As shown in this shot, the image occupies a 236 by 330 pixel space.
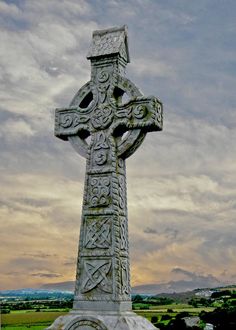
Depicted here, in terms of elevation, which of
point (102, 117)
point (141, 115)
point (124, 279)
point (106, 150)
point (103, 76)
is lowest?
point (124, 279)

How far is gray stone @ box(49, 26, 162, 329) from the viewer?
11.8 meters

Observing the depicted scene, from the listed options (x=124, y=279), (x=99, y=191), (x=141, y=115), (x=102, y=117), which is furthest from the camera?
(x=102, y=117)

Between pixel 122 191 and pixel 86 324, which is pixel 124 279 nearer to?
pixel 86 324

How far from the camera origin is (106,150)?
12.6 metres

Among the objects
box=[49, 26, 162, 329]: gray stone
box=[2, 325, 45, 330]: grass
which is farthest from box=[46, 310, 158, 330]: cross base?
box=[2, 325, 45, 330]: grass

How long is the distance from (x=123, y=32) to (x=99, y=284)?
4957 mm

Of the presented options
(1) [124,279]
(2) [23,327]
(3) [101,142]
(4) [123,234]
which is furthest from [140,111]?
(2) [23,327]

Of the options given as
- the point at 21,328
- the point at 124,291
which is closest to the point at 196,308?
the point at 21,328

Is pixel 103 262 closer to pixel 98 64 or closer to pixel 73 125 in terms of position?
pixel 73 125

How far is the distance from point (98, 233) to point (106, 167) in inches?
49.0

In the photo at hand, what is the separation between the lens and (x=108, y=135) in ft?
41.8

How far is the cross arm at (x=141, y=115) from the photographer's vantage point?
12492 millimetres

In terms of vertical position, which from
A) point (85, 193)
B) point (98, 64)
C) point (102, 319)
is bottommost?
point (102, 319)

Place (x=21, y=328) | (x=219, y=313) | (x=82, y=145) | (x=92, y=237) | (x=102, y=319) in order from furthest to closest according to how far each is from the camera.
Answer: (x=219, y=313) → (x=21, y=328) → (x=82, y=145) → (x=92, y=237) → (x=102, y=319)
